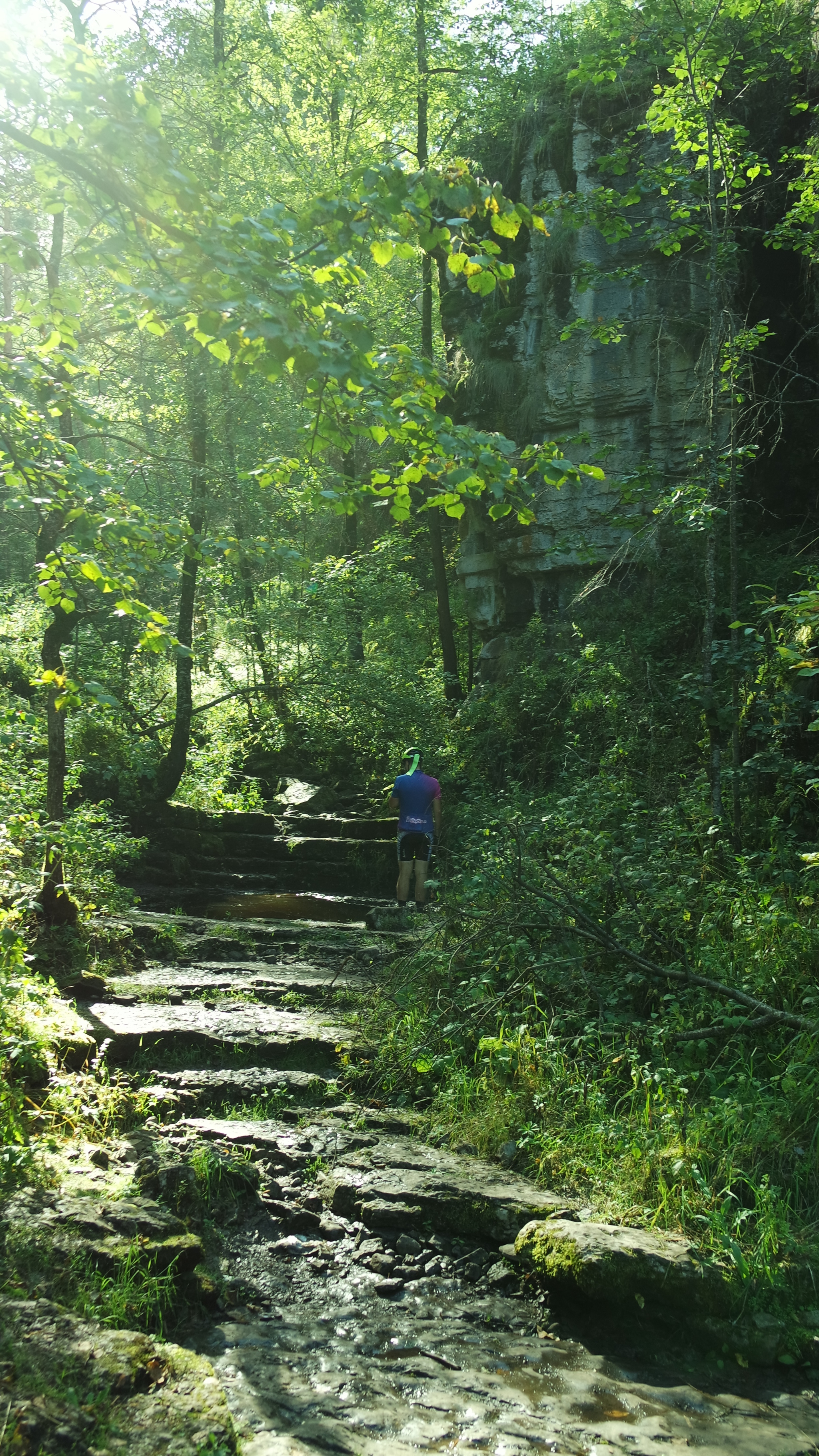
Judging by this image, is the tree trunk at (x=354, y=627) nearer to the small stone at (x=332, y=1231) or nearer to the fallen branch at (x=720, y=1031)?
the fallen branch at (x=720, y=1031)

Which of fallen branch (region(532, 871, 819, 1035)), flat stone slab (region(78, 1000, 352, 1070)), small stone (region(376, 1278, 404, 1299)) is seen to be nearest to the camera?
small stone (region(376, 1278, 404, 1299))

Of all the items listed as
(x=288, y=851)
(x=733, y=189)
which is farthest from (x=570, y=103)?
(x=288, y=851)

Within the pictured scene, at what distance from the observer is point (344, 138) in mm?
23109

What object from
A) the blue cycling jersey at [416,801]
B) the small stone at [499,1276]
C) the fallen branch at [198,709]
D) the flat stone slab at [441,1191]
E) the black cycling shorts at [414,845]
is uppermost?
the fallen branch at [198,709]

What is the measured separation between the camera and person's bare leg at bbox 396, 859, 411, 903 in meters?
11.6

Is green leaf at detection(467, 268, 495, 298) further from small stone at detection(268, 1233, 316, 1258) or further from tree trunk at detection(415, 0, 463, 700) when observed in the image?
tree trunk at detection(415, 0, 463, 700)

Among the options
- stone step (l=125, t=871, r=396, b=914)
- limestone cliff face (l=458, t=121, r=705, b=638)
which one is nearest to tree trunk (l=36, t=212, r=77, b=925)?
stone step (l=125, t=871, r=396, b=914)

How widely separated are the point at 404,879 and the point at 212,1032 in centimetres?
473

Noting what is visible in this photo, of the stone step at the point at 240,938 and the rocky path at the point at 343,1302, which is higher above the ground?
the stone step at the point at 240,938

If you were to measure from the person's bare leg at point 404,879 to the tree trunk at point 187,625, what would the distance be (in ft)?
16.5

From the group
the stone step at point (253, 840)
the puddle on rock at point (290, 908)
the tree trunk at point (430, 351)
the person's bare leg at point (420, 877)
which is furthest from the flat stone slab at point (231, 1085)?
the tree trunk at point (430, 351)

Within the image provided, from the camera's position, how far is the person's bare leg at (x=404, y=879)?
1158 centimetres

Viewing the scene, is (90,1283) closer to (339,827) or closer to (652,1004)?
(652,1004)

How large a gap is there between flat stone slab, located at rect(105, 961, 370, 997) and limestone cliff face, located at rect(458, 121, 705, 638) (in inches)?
387
